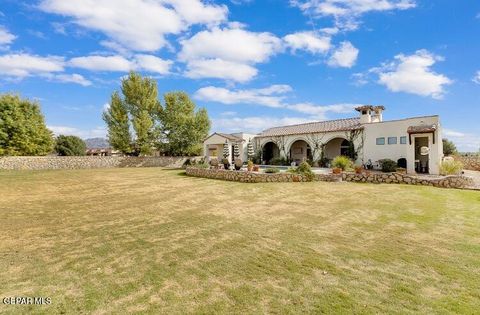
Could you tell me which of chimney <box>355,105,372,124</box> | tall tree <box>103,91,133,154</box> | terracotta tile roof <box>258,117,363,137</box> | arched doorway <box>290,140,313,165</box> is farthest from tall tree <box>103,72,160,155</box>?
chimney <box>355,105,372,124</box>

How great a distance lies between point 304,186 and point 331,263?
386 inches

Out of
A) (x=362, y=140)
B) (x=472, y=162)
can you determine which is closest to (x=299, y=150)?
(x=362, y=140)

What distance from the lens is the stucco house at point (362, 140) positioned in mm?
19312

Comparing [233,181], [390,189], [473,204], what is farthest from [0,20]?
[473,204]

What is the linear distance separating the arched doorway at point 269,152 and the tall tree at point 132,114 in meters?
16.1

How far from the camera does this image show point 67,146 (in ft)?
157

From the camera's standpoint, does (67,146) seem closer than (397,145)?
No

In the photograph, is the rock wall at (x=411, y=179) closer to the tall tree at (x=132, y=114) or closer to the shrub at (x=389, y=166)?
the shrub at (x=389, y=166)

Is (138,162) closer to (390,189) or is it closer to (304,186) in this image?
(304,186)

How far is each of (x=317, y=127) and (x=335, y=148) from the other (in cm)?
299

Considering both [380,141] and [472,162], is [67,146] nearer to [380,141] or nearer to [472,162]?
[380,141]

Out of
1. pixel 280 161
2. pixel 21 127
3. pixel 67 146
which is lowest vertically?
pixel 280 161

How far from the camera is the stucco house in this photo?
1931 centimetres

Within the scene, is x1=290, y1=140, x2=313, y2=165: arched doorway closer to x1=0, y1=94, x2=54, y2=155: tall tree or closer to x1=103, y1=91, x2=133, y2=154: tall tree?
x1=103, y1=91, x2=133, y2=154: tall tree
